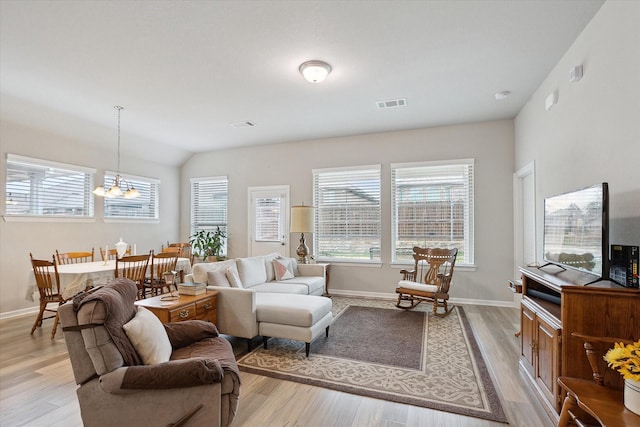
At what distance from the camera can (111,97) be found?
4.22m

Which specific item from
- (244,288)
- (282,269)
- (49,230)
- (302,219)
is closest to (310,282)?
(282,269)

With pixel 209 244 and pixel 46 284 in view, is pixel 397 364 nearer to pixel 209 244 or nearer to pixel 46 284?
pixel 46 284

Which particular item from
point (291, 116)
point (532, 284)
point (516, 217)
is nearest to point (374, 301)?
point (516, 217)

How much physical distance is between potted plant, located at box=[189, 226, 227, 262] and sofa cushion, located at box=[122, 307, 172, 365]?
16.6 feet

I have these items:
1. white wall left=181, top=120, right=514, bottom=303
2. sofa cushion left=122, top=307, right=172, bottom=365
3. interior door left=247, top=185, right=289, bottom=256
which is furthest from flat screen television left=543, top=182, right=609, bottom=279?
interior door left=247, top=185, right=289, bottom=256

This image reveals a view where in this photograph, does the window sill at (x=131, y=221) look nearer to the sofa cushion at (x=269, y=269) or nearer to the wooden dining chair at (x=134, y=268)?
the wooden dining chair at (x=134, y=268)

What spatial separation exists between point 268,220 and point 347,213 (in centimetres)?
174

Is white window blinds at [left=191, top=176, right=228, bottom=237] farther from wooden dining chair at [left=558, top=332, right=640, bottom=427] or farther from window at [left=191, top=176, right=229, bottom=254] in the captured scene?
wooden dining chair at [left=558, top=332, right=640, bottom=427]

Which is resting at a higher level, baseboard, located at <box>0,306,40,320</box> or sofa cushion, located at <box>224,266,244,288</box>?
sofa cushion, located at <box>224,266,244,288</box>

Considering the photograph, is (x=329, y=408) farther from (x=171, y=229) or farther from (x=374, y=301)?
(x=171, y=229)

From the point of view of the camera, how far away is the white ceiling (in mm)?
2576

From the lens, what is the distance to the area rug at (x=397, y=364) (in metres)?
2.42

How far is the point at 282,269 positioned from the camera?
4.85 metres

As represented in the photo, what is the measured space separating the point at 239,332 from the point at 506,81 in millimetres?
4134
